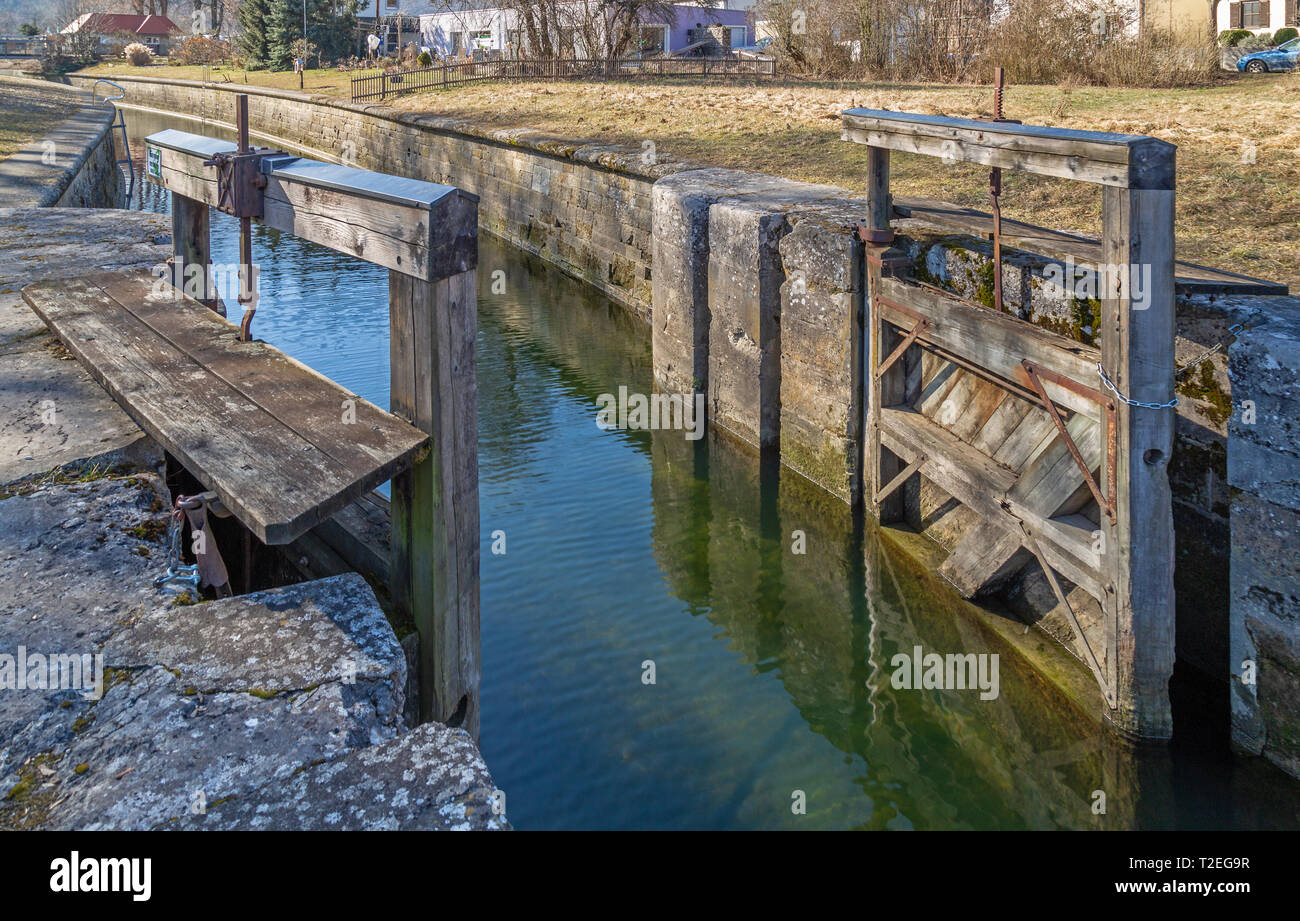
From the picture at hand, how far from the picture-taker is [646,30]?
4512cm

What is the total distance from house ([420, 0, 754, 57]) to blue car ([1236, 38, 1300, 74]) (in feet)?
67.9

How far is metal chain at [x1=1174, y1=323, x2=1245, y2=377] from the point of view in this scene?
15.1 feet

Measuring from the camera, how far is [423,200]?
3439 mm

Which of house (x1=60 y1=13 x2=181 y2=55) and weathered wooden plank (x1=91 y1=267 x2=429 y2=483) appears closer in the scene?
weathered wooden plank (x1=91 y1=267 x2=429 y2=483)

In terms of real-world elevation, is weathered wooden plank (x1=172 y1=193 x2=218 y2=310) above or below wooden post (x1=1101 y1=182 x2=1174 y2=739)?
above

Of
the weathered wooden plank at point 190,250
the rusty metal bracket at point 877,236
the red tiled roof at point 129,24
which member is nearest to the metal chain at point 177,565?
the weathered wooden plank at point 190,250

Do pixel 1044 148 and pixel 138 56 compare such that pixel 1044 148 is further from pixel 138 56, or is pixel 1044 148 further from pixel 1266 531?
pixel 138 56

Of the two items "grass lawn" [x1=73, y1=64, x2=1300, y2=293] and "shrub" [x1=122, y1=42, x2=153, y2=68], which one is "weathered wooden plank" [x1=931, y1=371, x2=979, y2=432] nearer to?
"grass lawn" [x1=73, y1=64, x2=1300, y2=293]

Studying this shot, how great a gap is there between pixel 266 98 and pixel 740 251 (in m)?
30.1

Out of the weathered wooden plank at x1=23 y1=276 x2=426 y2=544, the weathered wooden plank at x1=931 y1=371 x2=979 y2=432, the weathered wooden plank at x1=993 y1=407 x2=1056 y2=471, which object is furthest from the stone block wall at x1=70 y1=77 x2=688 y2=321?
the weathered wooden plank at x1=993 y1=407 x2=1056 y2=471

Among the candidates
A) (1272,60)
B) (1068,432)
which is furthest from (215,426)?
(1272,60)

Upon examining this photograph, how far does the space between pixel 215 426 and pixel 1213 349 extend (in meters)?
3.93

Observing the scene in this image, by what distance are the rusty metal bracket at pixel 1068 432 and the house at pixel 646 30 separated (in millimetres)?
38787

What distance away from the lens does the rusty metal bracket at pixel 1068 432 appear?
466 centimetres
